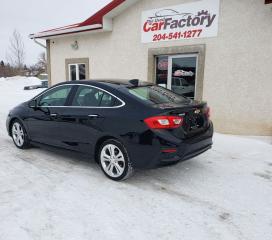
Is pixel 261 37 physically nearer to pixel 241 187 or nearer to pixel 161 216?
pixel 241 187

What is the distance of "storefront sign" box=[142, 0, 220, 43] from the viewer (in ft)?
24.0

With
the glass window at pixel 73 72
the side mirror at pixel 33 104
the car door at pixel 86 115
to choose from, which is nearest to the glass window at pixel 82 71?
the glass window at pixel 73 72

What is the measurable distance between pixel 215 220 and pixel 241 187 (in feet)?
3.65

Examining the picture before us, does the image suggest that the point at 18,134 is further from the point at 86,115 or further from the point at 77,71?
the point at 77,71

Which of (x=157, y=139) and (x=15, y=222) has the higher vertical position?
(x=157, y=139)

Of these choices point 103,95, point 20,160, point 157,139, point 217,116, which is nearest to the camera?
point 157,139

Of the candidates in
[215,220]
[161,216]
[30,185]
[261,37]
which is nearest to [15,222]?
[30,185]

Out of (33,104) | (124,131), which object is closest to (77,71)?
(33,104)

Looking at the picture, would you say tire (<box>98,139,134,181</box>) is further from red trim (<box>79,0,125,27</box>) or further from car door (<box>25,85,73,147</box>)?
red trim (<box>79,0,125,27</box>)

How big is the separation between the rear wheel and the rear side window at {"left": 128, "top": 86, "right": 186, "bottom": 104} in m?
2.80

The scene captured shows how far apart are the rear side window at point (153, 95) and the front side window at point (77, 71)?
6948 mm

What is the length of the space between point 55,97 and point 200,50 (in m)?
4.52

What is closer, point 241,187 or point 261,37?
point 241,187

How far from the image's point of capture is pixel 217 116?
7.61 m
